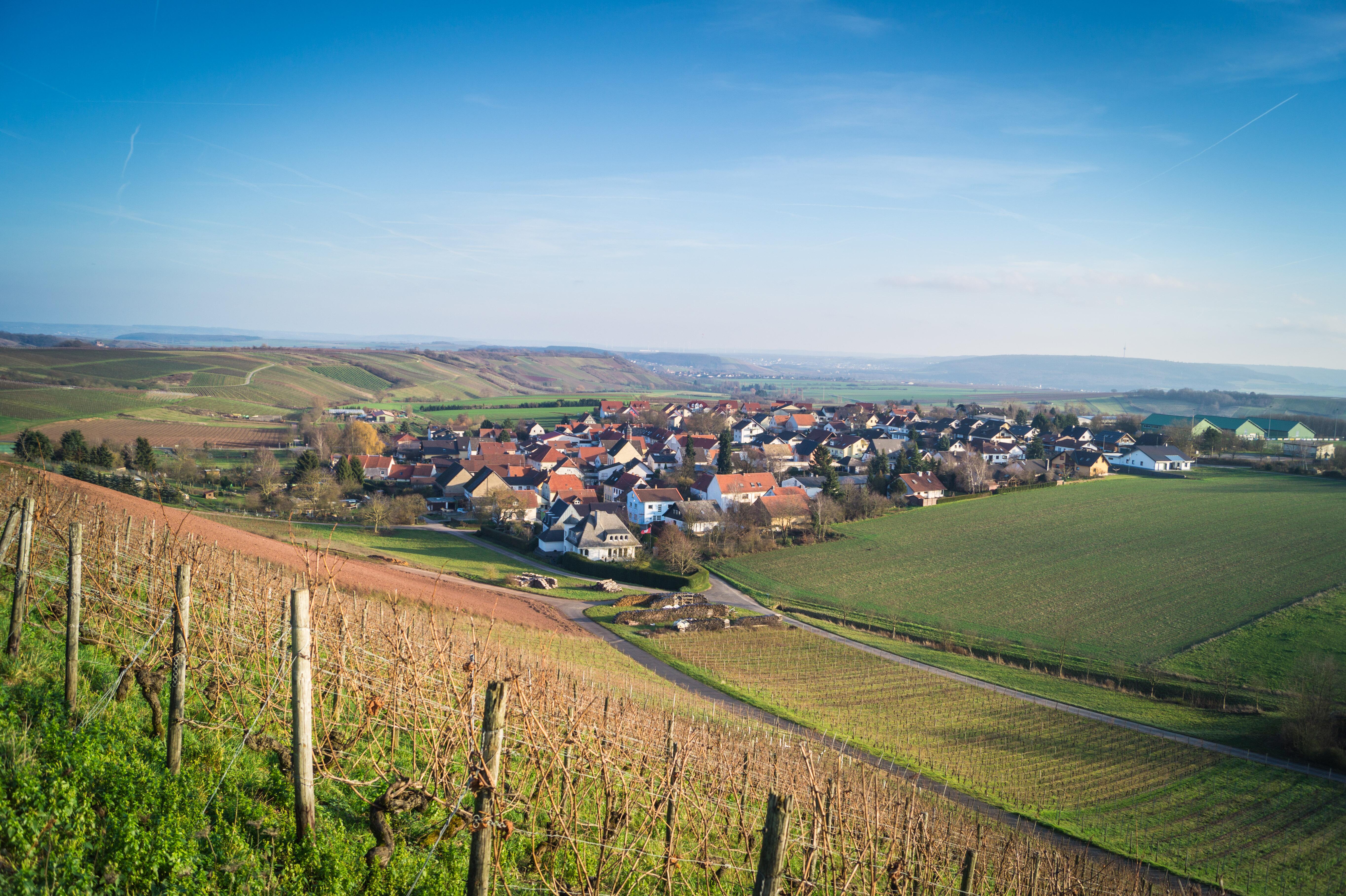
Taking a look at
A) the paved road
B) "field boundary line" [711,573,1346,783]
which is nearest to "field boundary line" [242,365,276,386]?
the paved road

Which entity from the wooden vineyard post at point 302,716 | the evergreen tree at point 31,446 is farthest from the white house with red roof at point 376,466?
the wooden vineyard post at point 302,716

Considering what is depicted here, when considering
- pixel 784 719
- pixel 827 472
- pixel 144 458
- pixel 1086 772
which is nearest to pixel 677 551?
pixel 784 719

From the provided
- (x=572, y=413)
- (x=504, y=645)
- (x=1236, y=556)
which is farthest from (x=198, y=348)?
(x=1236, y=556)

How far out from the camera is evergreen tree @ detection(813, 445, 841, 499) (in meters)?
49.5

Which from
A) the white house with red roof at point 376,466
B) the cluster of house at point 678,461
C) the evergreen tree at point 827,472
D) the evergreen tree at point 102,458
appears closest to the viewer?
the evergreen tree at point 102,458

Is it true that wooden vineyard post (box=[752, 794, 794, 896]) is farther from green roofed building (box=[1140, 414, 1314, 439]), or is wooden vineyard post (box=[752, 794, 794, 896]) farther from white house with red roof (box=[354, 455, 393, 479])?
green roofed building (box=[1140, 414, 1314, 439])

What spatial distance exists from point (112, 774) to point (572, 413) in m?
106

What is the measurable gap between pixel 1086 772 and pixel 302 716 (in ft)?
62.3

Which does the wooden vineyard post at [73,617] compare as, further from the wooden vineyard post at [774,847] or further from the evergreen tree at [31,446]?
the evergreen tree at [31,446]

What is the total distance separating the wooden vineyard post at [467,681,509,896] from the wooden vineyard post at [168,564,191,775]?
128 inches

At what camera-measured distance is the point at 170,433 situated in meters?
64.7

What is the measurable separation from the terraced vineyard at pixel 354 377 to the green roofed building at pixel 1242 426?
396ft

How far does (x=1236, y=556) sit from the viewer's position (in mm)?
36875

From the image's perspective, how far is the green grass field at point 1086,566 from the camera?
2930 centimetres
